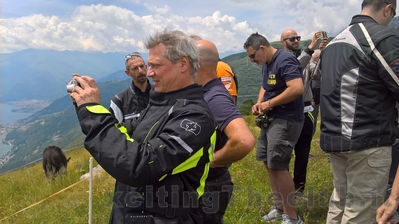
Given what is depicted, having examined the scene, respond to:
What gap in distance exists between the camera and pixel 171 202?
149 cm

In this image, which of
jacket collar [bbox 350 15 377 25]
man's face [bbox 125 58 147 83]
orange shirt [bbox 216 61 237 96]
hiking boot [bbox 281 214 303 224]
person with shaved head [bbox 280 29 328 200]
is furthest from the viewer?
man's face [bbox 125 58 147 83]

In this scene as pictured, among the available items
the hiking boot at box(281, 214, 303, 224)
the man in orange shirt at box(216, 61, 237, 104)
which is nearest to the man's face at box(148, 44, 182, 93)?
the man in orange shirt at box(216, 61, 237, 104)

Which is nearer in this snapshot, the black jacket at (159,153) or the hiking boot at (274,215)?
the black jacket at (159,153)

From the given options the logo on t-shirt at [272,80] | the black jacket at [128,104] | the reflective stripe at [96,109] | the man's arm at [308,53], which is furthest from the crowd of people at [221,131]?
the black jacket at [128,104]

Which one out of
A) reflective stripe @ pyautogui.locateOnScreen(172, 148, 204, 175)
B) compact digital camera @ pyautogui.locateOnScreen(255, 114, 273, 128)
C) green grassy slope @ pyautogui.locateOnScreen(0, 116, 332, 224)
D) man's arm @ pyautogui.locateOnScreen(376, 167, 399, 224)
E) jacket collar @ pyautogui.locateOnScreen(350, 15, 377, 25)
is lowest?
green grassy slope @ pyautogui.locateOnScreen(0, 116, 332, 224)

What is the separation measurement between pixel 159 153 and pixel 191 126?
8.3 inches

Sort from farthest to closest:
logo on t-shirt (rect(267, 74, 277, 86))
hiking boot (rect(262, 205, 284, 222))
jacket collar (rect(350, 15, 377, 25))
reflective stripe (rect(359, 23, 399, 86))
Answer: hiking boot (rect(262, 205, 284, 222)) < logo on t-shirt (rect(267, 74, 277, 86)) < jacket collar (rect(350, 15, 377, 25)) < reflective stripe (rect(359, 23, 399, 86))

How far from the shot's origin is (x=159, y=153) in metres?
1.35

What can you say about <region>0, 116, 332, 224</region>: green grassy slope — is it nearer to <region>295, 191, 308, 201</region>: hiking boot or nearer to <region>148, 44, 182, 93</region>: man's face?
<region>295, 191, 308, 201</region>: hiking boot

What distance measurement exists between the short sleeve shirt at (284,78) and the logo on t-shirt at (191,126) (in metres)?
2.38

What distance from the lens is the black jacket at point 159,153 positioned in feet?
4.33

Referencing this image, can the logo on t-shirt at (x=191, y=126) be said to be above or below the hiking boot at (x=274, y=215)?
above

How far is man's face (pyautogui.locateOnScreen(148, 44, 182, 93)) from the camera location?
1.61 meters

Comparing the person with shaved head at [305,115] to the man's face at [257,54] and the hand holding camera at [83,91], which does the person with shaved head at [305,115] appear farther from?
the hand holding camera at [83,91]
